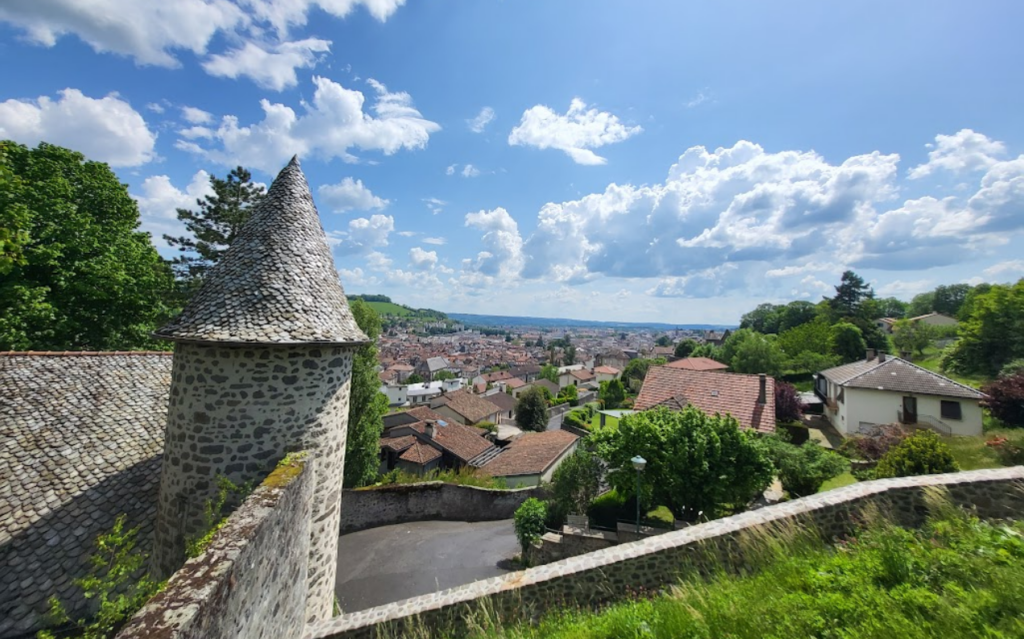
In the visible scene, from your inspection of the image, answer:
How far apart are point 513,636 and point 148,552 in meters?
5.73

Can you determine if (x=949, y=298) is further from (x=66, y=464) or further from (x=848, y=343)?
(x=66, y=464)

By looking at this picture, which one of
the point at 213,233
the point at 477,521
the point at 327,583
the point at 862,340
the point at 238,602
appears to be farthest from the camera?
the point at 862,340

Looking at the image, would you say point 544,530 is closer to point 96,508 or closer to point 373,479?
point 373,479

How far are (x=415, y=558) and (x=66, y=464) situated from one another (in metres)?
11.3

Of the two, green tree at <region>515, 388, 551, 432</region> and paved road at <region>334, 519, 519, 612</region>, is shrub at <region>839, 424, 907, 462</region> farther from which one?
green tree at <region>515, 388, 551, 432</region>

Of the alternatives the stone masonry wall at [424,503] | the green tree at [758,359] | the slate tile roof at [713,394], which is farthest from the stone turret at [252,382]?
the green tree at [758,359]

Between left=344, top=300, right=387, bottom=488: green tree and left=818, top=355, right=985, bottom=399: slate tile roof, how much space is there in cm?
2964

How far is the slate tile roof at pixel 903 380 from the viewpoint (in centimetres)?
2391

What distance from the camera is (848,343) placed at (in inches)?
1895

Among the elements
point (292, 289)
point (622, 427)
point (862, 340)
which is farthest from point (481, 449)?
point (862, 340)

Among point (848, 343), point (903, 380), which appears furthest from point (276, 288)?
point (848, 343)

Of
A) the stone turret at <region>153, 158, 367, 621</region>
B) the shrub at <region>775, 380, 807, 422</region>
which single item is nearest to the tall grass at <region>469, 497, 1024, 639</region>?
the stone turret at <region>153, 158, 367, 621</region>

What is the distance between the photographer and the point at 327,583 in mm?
7391

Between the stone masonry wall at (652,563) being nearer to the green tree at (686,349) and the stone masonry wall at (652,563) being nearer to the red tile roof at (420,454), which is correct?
the red tile roof at (420,454)
